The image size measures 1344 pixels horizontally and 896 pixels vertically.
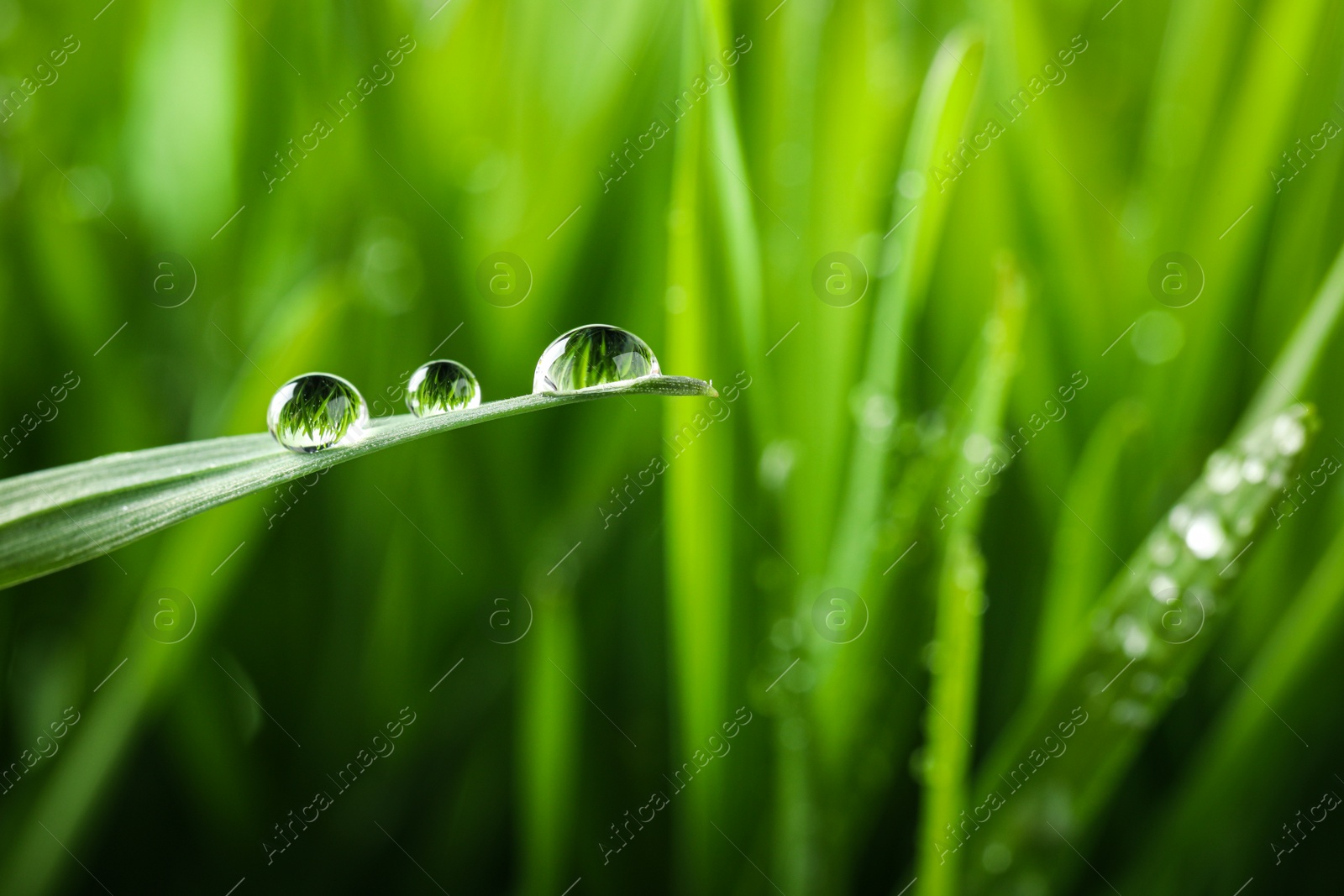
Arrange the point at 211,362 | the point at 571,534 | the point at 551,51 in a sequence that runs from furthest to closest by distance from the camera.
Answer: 1. the point at 551,51
2. the point at 211,362
3. the point at 571,534

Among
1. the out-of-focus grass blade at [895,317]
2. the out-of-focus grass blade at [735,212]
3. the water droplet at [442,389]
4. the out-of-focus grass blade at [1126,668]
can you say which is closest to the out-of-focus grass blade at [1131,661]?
the out-of-focus grass blade at [1126,668]

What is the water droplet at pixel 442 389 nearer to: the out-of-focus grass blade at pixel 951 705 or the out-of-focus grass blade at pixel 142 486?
the out-of-focus grass blade at pixel 142 486

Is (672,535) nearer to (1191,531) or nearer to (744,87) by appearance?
(1191,531)

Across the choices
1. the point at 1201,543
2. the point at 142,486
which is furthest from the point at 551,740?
the point at 1201,543

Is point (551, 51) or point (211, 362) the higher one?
point (551, 51)

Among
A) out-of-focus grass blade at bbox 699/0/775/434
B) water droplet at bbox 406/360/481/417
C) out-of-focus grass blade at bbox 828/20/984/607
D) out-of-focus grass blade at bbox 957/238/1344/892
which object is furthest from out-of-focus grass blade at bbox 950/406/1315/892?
water droplet at bbox 406/360/481/417

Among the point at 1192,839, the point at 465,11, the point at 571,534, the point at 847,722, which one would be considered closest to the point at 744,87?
the point at 465,11

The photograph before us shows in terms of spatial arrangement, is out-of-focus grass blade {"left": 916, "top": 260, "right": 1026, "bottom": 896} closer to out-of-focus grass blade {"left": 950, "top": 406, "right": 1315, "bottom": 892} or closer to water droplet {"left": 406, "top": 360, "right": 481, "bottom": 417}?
out-of-focus grass blade {"left": 950, "top": 406, "right": 1315, "bottom": 892}
